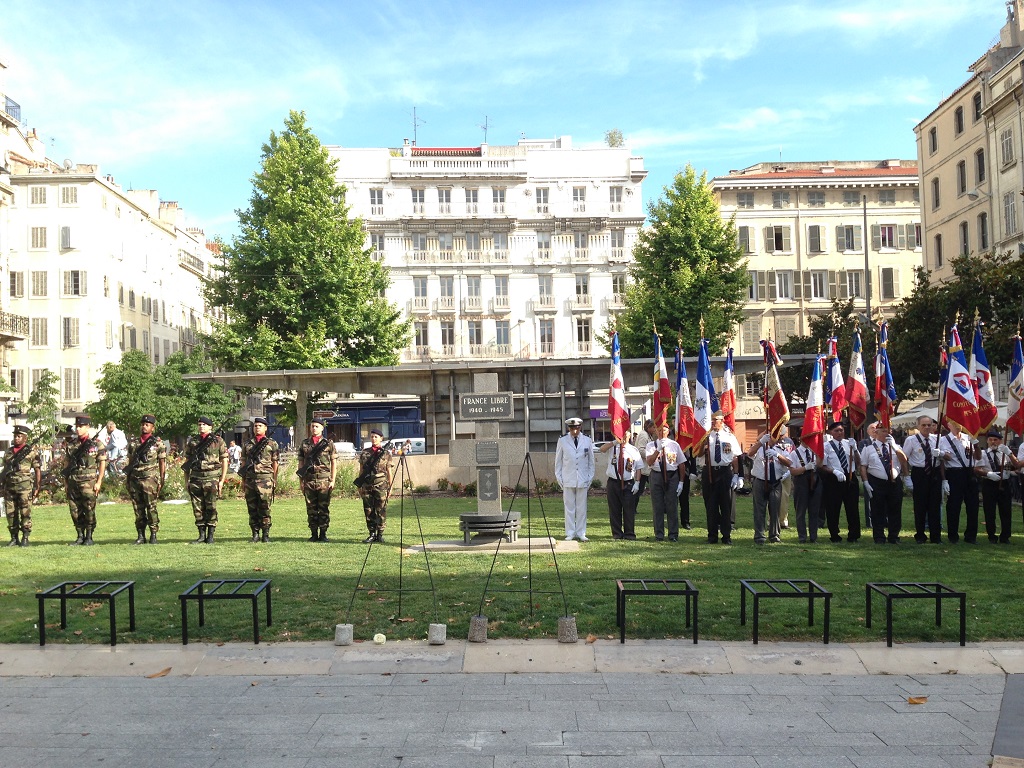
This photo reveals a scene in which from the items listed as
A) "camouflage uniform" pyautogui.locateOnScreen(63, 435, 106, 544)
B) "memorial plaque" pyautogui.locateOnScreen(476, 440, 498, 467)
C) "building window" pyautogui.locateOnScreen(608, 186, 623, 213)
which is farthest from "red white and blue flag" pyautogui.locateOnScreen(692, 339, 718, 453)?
"building window" pyautogui.locateOnScreen(608, 186, 623, 213)

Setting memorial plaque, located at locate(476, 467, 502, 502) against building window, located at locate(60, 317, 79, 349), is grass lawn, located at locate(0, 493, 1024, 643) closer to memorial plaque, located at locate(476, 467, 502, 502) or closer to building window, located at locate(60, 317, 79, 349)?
memorial plaque, located at locate(476, 467, 502, 502)

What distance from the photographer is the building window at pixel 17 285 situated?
6103cm

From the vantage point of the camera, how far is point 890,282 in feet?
222

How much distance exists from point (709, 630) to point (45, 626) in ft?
21.1

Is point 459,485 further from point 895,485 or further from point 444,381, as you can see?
point 895,485

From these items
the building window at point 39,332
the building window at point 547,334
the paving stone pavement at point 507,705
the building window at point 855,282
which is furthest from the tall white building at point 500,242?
the paving stone pavement at point 507,705

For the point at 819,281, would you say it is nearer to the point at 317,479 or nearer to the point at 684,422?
the point at 684,422

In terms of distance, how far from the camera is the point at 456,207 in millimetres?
67125

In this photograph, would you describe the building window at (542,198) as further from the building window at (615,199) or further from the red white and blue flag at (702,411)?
the red white and blue flag at (702,411)

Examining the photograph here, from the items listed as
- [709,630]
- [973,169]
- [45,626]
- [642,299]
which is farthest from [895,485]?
[973,169]

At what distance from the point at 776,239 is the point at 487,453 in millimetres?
55761

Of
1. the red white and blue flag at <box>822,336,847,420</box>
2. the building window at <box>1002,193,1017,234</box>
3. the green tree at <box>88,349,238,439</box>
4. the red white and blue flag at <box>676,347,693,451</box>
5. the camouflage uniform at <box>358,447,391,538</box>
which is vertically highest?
the building window at <box>1002,193,1017,234</box>

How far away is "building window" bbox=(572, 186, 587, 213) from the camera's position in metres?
67.6

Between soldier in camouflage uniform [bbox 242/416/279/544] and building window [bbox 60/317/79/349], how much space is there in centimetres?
4901
